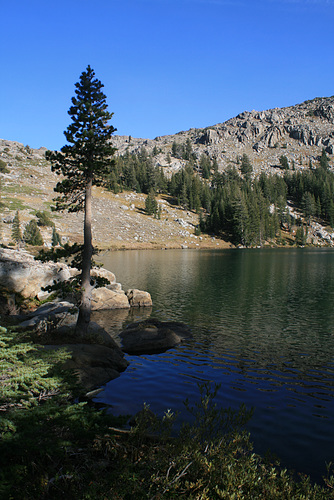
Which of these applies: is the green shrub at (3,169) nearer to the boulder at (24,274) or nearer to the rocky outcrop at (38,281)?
the rocky outcrop at (38,281)

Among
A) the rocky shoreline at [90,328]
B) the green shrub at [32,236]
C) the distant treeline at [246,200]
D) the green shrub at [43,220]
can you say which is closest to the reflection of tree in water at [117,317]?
the rocky shoreline at [90,328]

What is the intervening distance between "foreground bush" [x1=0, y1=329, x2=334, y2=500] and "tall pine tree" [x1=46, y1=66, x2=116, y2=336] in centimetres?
1176

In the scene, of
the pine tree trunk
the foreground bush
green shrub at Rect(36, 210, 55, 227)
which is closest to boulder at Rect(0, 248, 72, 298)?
the pine tree trunk

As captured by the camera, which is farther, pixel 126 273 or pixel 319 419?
pixel 126 273

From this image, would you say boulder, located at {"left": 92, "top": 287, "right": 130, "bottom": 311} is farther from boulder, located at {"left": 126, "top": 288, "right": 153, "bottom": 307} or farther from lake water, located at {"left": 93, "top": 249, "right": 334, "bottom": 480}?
lake water, located at {"left": 93, "top": 249, "right": 334, "bottom": 480}

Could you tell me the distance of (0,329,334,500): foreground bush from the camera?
17.6ft

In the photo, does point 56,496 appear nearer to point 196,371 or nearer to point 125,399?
point 125,399

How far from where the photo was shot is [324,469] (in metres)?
Answer: 8.52

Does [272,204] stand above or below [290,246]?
above

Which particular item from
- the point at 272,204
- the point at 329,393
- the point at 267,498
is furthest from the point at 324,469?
the point at 272,204

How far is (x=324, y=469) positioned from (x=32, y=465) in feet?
25.3

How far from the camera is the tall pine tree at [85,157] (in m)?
18.9

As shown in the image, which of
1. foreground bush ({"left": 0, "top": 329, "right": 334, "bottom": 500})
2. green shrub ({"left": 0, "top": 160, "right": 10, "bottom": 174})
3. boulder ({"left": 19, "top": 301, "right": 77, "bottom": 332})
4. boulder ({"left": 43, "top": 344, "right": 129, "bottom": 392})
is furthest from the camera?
green shrub ({"left": 0, "top": 160, "right": 10, "bottom": 174})

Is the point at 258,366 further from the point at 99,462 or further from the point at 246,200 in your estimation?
the point at 246,200
